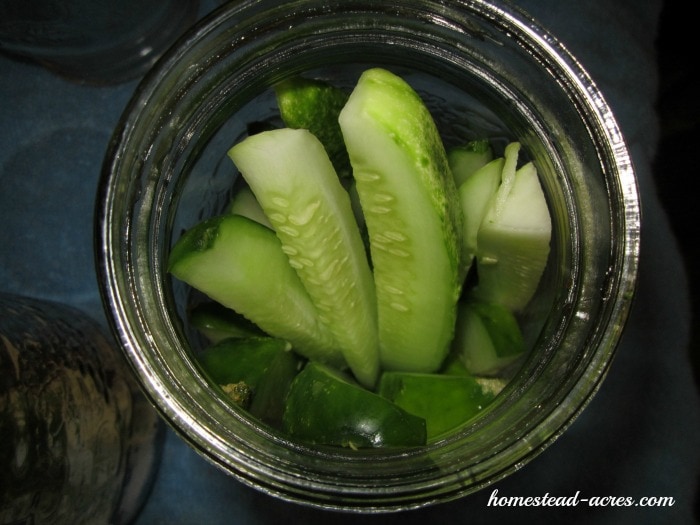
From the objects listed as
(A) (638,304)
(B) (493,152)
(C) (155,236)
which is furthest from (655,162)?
(C) (155,236)

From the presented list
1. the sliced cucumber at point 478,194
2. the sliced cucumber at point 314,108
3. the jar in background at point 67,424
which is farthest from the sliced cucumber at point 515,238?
the jar in background at point 67,424

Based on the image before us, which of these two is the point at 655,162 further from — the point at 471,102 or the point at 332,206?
the point at 332,206

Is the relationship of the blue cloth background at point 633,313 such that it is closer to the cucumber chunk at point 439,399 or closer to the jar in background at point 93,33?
the jar in background at point 93,33

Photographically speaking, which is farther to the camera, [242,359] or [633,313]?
[633,313]

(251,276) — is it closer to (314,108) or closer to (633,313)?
(314,108)

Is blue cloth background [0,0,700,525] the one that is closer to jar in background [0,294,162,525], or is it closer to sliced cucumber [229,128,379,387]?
jar in background [0,294,162,525]

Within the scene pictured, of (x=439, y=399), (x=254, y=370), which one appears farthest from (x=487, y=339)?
(x=254, y=370)
